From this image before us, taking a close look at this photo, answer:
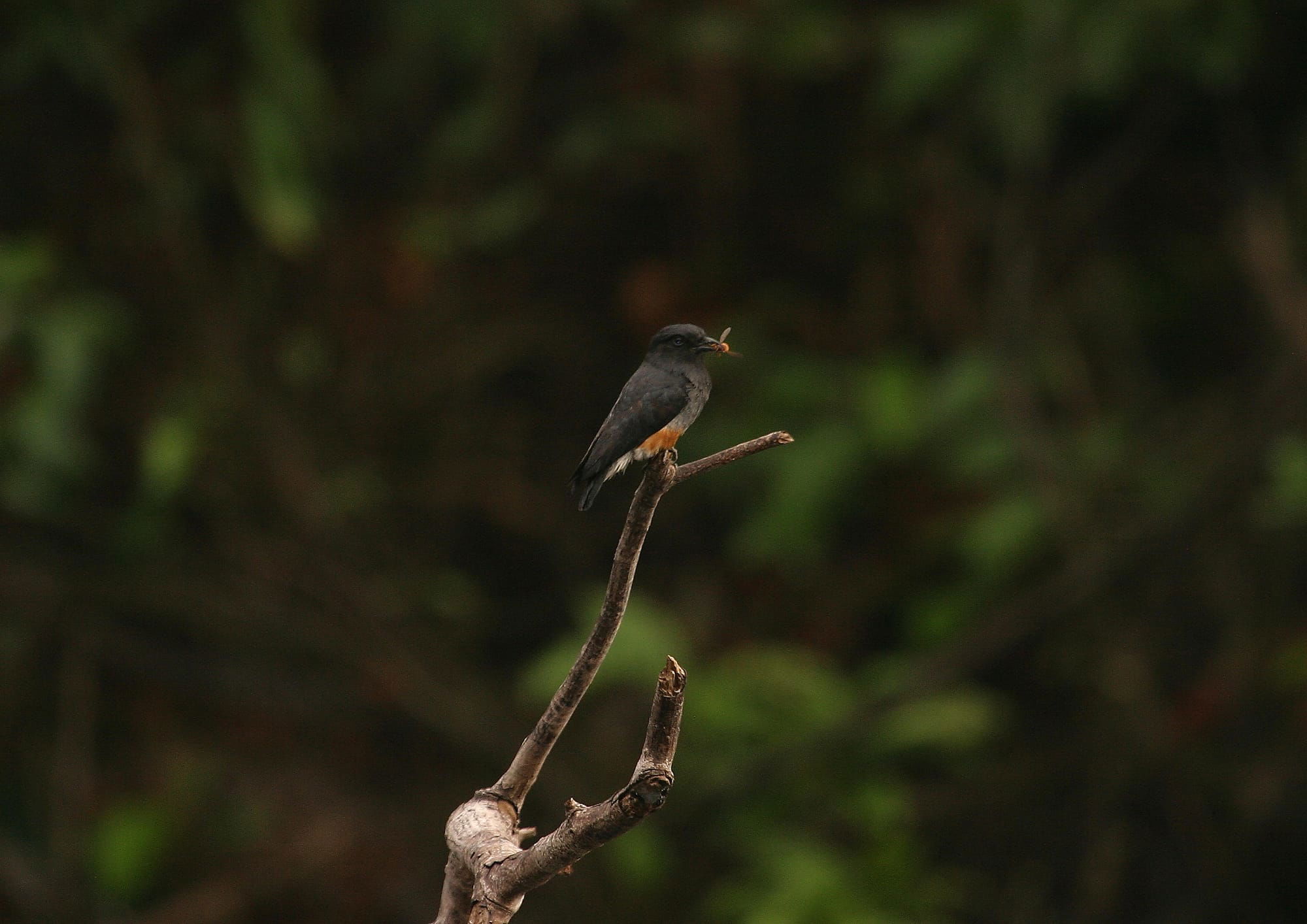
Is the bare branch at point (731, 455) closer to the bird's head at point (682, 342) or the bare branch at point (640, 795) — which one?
the bare branch at point (640, 795)

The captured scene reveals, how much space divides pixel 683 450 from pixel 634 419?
382cm

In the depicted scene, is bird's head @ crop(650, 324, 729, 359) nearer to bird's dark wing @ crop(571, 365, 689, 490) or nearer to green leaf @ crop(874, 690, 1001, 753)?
bird's dark wing @ crop(571, 365, 689, 490)

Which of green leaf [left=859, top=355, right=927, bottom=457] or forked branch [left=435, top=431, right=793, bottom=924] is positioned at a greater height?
green leaf [left=859, top=355, right=927, bottom=457]

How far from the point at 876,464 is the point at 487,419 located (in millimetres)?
2165

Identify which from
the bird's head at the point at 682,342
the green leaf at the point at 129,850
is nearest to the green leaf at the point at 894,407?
the bird's head at the point at 682,342

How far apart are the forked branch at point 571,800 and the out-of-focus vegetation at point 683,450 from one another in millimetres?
3250

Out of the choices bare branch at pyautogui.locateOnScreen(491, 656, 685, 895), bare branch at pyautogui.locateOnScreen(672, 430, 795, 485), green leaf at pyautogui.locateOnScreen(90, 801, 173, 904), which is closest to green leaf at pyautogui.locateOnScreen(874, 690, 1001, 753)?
green leaf at pyautogui.locateOnScreen(90, 801, 173, 904)

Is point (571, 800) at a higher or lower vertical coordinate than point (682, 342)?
lower

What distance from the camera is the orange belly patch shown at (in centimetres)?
202

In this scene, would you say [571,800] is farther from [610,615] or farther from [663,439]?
[663,439]

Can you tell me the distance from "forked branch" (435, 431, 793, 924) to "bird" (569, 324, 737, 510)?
9.5 inches

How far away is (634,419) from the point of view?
6.57 ft

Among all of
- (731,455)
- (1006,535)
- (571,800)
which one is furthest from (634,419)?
(1006,535)

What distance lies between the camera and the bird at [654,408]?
2006 millimetres
